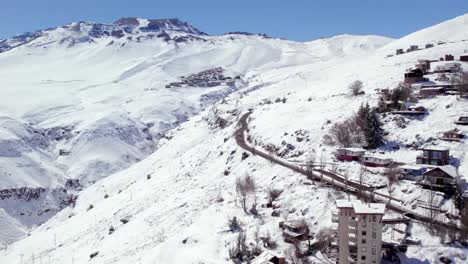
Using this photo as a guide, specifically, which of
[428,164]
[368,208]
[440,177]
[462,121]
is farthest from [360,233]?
[462,121]

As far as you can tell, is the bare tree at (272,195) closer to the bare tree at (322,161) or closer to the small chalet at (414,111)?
the bare tree at (322,161)

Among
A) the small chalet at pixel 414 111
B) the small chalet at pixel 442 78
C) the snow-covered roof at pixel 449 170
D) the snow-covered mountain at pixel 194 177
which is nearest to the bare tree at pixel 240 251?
the snow-covered mountain at pixel 194 177

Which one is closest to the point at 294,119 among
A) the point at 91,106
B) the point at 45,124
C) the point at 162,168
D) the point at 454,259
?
the point at 162,168

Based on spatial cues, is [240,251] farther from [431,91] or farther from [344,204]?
[431,91]

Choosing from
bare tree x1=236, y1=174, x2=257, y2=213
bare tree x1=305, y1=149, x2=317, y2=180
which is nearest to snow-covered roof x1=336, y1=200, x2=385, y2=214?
bare tree x1=305, y1=149, x2=317, y2=180

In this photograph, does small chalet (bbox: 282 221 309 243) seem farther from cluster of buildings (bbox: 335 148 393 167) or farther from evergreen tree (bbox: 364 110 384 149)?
evergreen tree (bbox: 364 110 384 149)

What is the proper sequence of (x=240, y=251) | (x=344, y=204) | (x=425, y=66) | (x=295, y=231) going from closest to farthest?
1. (x=344, y=204)
2. (x=240, y=251)
3. (x=295, y=231)
4. (x=425, y=66)

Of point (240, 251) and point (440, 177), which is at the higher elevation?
point (440, 177)
